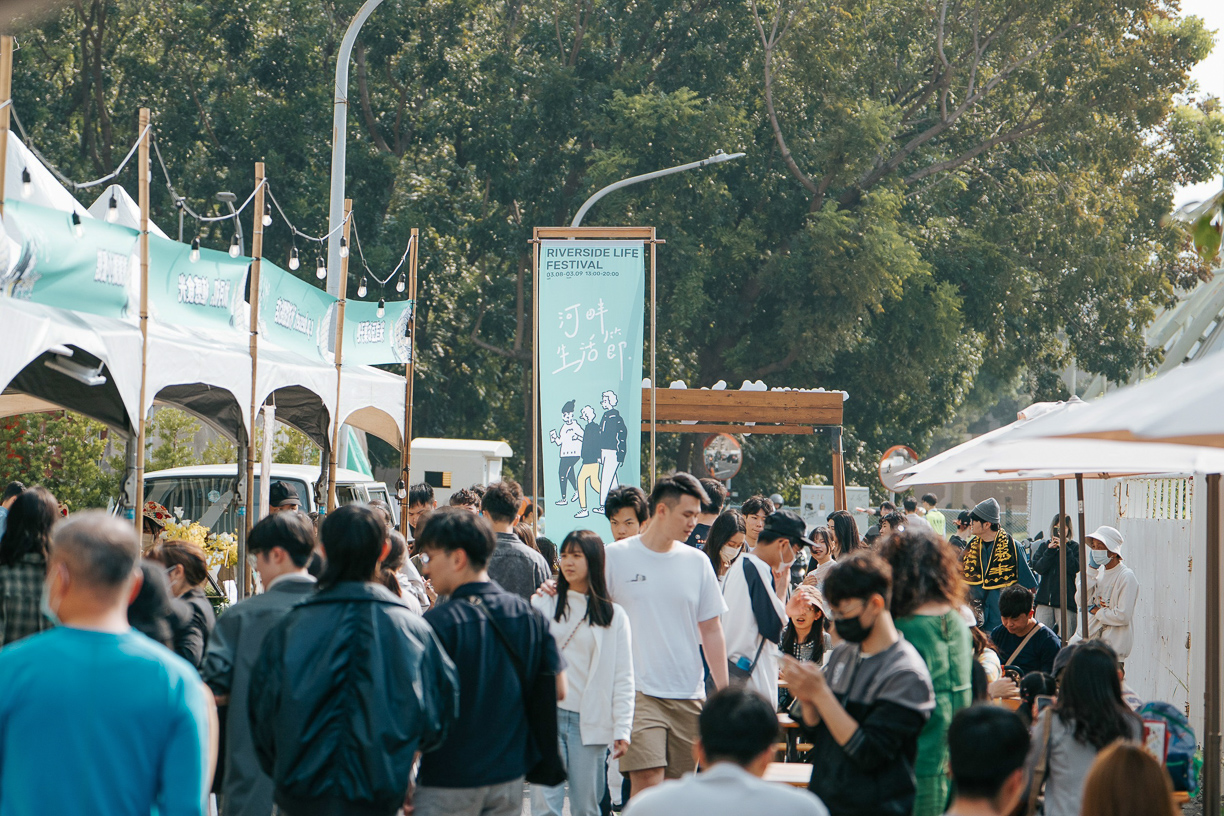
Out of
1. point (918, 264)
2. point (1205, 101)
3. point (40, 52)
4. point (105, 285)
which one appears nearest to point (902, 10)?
point (918, 264)

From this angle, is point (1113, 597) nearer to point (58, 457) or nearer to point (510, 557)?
point (510, 557)

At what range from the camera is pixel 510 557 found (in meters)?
7.47

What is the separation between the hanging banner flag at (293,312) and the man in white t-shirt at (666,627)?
4.72 metres

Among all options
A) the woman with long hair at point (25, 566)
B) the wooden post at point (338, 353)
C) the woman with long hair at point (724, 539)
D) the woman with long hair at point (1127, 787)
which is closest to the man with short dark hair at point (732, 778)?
the woman with long hair at point (1127, 787)

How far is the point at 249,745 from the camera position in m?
4.98

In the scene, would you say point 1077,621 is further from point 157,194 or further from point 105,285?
point 157,194

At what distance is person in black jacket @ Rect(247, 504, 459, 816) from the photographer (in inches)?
161

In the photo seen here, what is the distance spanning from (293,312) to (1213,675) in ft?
23.9

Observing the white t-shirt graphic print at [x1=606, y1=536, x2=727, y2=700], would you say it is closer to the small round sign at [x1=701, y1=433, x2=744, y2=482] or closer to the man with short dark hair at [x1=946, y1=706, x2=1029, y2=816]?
the man with short dark hair at [x1=946, y1=706, x2=1029, y2=816]

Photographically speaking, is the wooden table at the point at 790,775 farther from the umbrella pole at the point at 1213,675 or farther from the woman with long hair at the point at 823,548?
the woman with long hair at the point at 823,548

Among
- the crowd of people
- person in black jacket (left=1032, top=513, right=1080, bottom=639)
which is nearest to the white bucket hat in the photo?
person in black jacket (left=1032, top=513, right=1080, bottom=639)

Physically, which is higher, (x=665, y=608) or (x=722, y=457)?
(x=722, y=457)

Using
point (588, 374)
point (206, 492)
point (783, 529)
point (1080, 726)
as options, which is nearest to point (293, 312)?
point (588, 374)

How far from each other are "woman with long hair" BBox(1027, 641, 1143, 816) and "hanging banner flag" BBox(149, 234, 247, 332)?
20.5 ft
